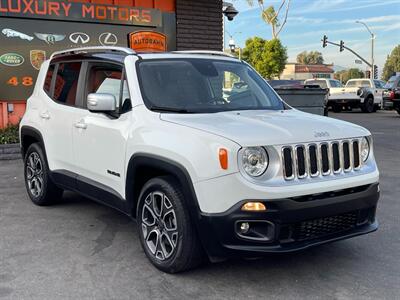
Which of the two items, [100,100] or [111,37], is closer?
[100,100]

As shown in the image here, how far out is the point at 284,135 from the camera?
3617 mm

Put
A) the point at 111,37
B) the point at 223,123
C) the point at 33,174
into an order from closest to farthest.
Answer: the point at 223,123 < the point at 33,174 < the point at 111,37

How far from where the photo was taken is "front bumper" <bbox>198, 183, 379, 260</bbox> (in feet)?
11.2

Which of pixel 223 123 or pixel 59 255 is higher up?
pixel 223 123

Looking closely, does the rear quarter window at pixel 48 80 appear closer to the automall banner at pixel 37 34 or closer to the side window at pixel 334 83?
the automall banner at pixel 37 34

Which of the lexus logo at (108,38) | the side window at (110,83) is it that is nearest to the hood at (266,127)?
the side window at (110,83)

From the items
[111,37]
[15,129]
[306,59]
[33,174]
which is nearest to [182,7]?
[111,37]

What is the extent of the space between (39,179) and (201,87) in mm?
2574

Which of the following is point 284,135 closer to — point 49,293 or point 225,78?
point 225,78

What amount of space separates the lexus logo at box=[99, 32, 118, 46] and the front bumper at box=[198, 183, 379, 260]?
29.8 ft

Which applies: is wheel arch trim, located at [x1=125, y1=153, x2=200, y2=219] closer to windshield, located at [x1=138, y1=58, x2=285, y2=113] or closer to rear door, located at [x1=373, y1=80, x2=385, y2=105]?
windshield, located at [x1=138, y1=58, x2=285, y2=113]

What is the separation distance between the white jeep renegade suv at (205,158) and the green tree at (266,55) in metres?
38.3

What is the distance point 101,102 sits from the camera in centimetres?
435

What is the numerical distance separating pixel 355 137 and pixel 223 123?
1.08m
